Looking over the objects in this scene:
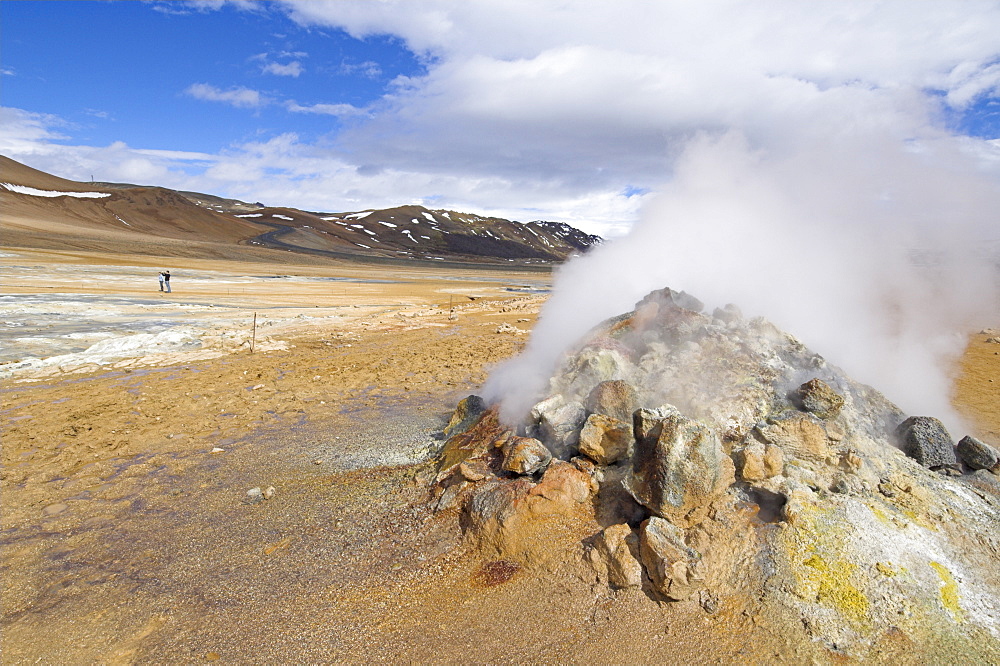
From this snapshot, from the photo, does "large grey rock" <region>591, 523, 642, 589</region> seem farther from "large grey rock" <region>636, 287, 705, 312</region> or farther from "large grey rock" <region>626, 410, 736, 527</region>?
"large grey rock" <region>636, 287, 705, 312</region>

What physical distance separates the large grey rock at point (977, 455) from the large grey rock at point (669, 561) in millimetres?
2869

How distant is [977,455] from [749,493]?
7.37 feet

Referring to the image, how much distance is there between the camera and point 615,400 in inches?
179

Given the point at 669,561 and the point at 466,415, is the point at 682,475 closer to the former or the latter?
the point at 669,561

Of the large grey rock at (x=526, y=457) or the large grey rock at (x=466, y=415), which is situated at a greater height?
the large grey rock at (x=526, y=457)

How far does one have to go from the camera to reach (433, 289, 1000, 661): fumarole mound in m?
3.13

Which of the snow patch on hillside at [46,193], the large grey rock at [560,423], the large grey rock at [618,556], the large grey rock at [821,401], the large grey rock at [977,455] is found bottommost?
the large grey rock at [618,556]

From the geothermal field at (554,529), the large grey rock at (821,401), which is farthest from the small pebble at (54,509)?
the large grey rock at (821,401)

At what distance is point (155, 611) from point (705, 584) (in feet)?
11.7

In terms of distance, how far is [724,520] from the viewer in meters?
3.54

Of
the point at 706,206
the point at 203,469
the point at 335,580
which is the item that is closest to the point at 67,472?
the point at 203,469

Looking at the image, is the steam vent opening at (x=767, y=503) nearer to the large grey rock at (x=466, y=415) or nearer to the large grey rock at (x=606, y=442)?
the large grey rock at (x=606, y=442)

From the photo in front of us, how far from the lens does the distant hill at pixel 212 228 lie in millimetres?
61406

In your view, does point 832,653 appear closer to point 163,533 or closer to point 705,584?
point 705,584
